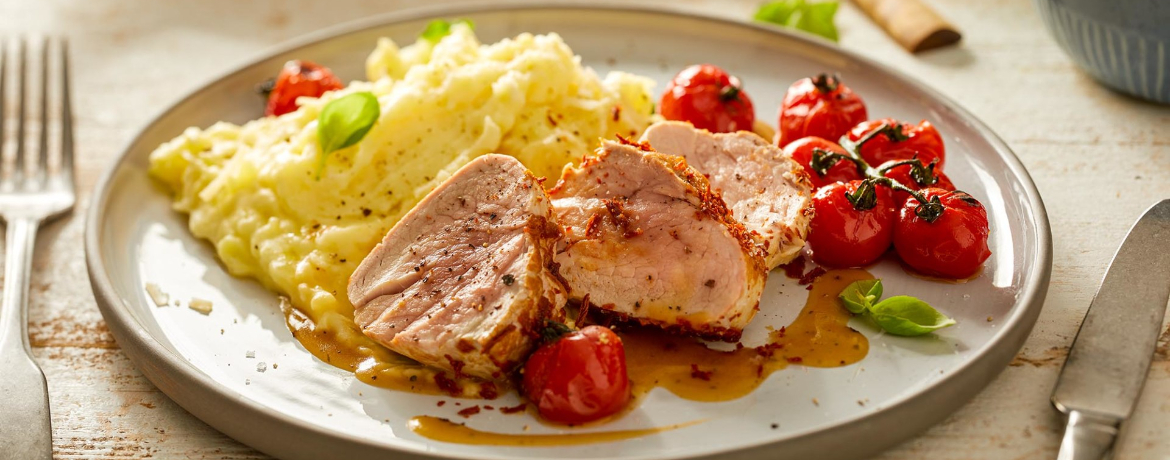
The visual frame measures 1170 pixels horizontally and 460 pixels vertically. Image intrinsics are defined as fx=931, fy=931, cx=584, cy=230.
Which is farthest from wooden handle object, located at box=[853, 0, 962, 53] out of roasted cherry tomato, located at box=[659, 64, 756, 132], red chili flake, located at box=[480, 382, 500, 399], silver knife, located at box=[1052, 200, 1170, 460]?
red chili flake, located at box=[480, 382, 500, 399]

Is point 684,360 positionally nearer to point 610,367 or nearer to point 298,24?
point 610,367

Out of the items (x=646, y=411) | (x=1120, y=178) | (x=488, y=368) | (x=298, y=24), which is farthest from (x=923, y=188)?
(x=298, y=24)

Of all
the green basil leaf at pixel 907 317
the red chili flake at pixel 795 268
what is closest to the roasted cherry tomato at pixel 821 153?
the red chili flake at pixel 795 268

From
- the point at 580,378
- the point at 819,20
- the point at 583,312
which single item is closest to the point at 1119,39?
the point at 819,20

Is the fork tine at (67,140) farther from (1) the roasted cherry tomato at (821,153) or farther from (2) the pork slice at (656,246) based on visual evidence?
(1) the roasted cherry tomato at (821,153)

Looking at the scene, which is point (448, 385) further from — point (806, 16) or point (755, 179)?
point (806, 16)

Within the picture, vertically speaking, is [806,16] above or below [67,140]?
above

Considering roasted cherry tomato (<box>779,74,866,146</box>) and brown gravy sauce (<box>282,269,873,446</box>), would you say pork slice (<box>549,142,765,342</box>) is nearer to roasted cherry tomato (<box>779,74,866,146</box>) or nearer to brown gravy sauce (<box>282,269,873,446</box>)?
brown gravy sauce (<box>282,269,873,446</box>)
